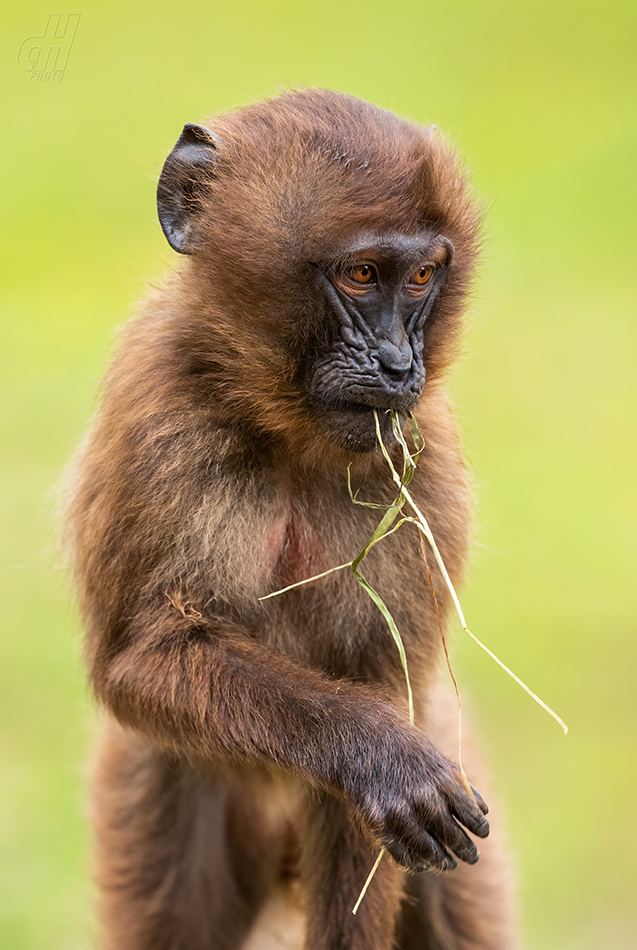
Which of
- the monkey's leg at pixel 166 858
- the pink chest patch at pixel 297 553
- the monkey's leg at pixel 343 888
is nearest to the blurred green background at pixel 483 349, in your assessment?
the monkey's leg at pixel 166 858

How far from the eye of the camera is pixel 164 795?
6.16 m

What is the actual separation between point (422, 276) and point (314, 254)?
0.44 m

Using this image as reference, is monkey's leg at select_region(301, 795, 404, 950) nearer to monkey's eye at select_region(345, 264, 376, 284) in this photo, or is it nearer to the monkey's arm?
the monkey's arm

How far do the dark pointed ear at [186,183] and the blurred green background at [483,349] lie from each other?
0.49 meters

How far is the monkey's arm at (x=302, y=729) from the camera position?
4742mm

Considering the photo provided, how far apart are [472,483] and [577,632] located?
541 centimetres

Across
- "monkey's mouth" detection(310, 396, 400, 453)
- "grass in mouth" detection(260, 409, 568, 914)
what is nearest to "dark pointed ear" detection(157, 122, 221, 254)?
"monkey's mouth" detection(310, 396, 400, 453)

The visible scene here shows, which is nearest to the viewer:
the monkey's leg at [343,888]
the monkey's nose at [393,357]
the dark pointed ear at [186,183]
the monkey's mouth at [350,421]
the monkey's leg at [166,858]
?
the monkey's nose at [393,357]

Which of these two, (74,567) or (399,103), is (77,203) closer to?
(399,103)

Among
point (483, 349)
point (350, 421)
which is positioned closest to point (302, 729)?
point (350, 421)

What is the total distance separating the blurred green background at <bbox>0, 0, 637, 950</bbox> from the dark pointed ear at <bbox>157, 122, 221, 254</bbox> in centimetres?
49

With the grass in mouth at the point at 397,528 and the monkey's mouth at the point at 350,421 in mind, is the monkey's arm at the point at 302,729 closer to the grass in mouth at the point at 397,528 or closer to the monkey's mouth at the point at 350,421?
the grass in mouth at the point at 397,528

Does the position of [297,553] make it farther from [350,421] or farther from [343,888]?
[343,888]

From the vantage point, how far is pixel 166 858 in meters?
6.20
